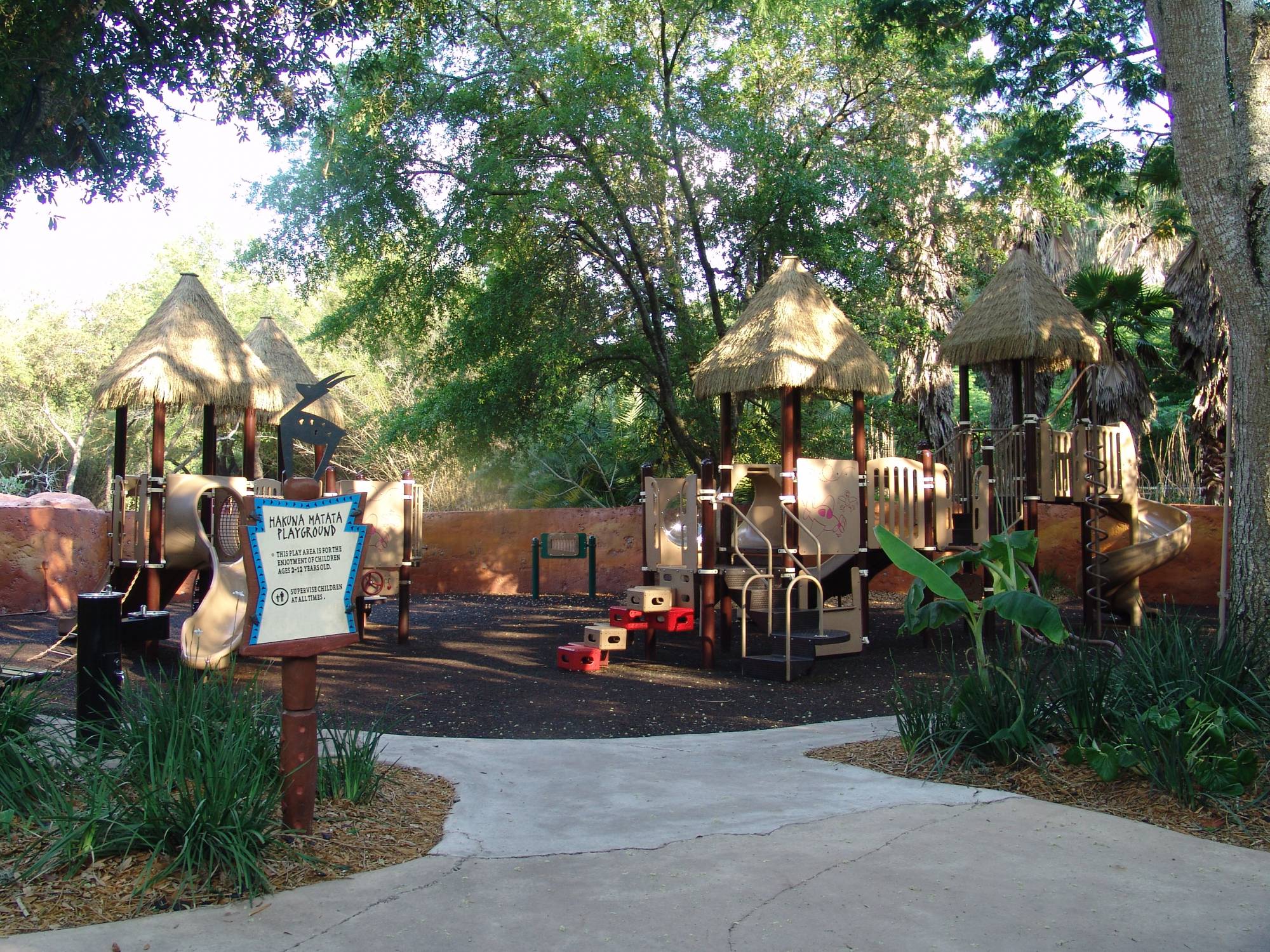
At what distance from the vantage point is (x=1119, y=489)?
13719 mm

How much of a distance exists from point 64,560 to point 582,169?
10231 mm

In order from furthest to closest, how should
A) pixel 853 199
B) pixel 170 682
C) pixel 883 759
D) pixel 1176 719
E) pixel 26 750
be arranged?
pixel 853 199 < pixel 883 759 < pixel 1176 719 < pixel 170 682 < pixel 26 750

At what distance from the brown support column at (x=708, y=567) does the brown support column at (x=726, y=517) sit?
0.84 feet

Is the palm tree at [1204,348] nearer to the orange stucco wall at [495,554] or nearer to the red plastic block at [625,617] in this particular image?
the orange stucco wall at [495,554]

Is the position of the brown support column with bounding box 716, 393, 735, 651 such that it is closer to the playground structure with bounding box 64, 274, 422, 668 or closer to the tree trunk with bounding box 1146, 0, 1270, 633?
the playground structure with bounding box 64, 274, 422, 668

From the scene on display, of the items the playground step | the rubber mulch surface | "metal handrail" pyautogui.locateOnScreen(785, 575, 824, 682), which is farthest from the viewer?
the playground step

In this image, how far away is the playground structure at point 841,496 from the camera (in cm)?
1117

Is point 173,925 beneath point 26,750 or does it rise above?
beneath

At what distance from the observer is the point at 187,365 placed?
12.5 metres

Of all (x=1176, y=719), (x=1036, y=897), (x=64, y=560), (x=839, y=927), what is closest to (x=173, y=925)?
(x=839, y=927)

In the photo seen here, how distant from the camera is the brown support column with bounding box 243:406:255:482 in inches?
540

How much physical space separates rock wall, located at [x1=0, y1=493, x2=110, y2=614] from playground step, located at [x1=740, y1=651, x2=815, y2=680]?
10556 mm

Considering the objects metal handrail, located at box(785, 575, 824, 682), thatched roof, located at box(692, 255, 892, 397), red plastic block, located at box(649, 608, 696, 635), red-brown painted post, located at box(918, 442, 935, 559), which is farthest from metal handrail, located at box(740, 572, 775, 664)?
red-brown painted post, located at box(918, 442, 935, 559)

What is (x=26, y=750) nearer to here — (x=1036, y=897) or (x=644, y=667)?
(x=1036, y=897)
